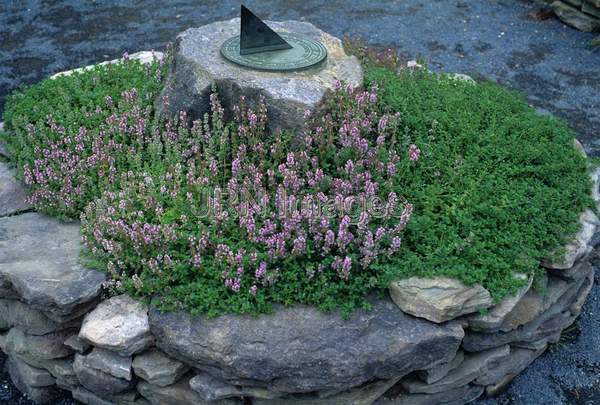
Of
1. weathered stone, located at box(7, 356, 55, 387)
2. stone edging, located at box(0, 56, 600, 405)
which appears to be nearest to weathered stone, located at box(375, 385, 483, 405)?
stone edging, located at box(0, 56, 600, 405)

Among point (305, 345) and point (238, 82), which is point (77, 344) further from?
point (238, 82)

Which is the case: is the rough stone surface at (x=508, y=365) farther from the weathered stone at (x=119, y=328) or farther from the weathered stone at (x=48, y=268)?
the weathered stone at (x=48, y=268)

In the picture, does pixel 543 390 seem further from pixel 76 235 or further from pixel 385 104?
pixel 76 235

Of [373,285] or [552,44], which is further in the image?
[552,44]

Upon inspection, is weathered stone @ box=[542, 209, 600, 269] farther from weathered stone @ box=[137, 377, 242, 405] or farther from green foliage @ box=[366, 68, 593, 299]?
weathered stone @ box=[137, 377, 242, 405]

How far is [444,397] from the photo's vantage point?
394cm

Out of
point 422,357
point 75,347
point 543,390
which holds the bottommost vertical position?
point 543,390

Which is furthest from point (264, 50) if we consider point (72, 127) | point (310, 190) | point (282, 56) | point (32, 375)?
point (32, 375)

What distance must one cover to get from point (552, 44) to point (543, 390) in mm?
5709

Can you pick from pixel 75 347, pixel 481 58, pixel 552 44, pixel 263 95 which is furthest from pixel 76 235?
pixel 552 44

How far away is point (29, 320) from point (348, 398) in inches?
76.4

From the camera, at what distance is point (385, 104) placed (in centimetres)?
488

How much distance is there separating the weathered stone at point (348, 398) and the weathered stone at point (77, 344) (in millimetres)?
1026

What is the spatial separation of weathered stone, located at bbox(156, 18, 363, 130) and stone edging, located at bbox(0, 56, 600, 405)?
1302mm
